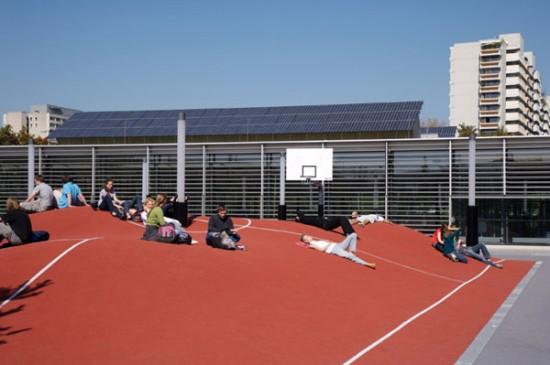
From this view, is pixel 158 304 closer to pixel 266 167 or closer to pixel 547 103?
pixel 266 167

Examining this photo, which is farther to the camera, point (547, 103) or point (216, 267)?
point (547, 103)

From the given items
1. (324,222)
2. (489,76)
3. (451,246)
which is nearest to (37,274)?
(324,222)

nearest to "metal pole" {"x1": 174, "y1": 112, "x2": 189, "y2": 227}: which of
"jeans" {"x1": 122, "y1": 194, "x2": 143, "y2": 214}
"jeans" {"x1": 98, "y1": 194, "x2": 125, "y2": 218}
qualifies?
"jeans" {"x1": 122, "y1": 194, "x2": 143, "y2": 214}

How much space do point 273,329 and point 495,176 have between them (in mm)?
25458

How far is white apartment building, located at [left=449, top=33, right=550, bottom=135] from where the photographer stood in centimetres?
12331

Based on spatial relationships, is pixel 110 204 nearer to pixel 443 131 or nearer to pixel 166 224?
pixel 166 224

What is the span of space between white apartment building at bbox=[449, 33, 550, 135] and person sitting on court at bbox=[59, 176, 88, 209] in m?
108

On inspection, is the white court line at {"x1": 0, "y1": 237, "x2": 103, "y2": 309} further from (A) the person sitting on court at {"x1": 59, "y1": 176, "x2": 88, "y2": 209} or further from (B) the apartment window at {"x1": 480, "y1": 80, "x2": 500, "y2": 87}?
(B) the apartment window at {"x1": 480, "y1": 80, "x2": 500, "y2": 87}

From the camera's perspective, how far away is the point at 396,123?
47344mm

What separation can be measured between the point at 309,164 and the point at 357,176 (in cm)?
456

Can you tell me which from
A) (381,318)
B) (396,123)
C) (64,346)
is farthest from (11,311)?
(396,123)

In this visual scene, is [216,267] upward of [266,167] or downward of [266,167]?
downward

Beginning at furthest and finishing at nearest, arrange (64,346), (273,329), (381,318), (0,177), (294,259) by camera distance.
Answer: (0,177)
(294,259)
(381,318)
(273,329)
(64,346)

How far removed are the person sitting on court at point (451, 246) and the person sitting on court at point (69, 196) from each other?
1222 cm
